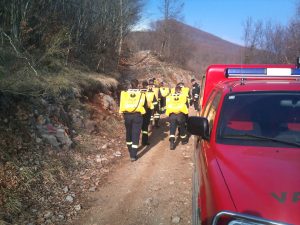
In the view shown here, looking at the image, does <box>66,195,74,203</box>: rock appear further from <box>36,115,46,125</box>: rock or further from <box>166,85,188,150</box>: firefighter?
<box>166,85,188,150</box>: firefighter

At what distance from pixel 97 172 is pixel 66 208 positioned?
7.09 ft

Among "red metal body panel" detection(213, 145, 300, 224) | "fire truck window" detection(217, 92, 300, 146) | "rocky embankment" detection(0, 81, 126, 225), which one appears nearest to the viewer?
"red metal body panel" detection(213, 145, 300, 224)

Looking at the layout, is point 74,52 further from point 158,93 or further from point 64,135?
point 64,135

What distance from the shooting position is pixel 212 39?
16200 centimetres

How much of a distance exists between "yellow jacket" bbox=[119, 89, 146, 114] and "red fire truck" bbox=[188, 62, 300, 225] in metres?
5.00

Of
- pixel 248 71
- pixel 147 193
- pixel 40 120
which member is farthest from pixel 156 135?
pixel 248 71

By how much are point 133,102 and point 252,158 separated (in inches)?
255

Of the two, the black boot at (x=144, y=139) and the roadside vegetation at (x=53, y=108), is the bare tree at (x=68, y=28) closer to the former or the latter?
the roadside vegetation at (x=53, y=108)

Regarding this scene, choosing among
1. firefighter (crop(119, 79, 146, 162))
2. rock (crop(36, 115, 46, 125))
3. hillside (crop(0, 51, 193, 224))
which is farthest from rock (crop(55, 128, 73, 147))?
firefighter (crop(119, 79, 146, 162))

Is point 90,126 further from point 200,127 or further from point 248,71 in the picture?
point 200,127

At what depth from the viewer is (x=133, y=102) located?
9.84 metres

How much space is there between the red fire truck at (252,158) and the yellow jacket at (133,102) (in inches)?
197

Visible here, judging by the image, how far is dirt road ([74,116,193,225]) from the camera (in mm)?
6148

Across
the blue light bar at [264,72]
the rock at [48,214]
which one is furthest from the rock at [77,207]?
the blue light bar at [264,72]
